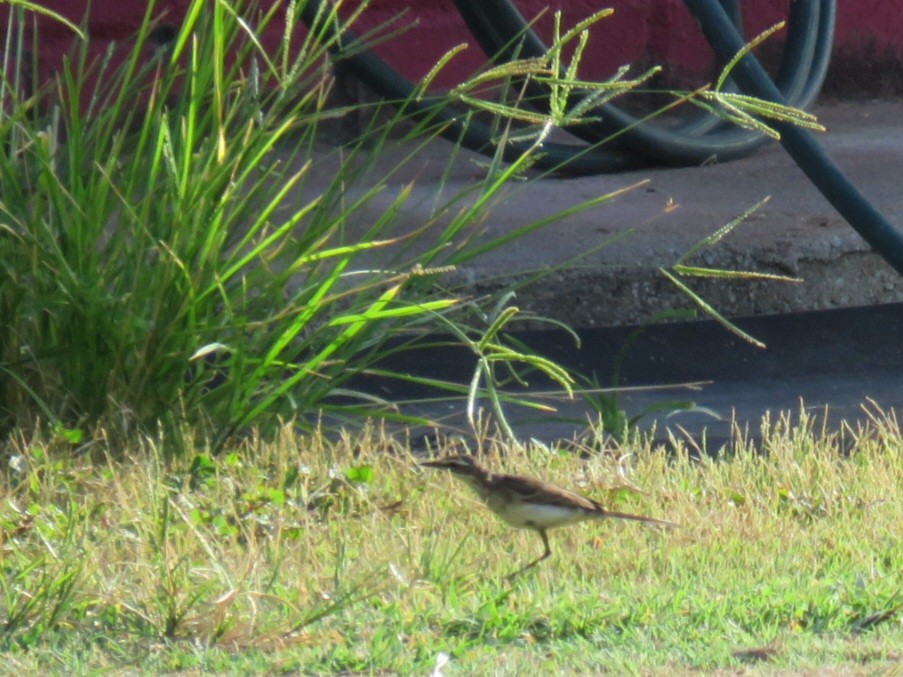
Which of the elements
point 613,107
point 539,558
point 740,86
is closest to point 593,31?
point 613,107

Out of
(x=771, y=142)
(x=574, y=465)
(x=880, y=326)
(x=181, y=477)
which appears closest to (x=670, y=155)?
(x=771, y=142)

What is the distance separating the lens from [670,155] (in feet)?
24.2

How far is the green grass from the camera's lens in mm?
3012

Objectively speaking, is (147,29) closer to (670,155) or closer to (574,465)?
(574,465)

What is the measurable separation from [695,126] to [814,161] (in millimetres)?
2603

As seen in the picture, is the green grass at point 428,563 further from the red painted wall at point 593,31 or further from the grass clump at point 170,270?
the red painted wall at point 593,31

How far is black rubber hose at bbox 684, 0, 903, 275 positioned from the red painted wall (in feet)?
8.63

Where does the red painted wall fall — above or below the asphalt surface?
above

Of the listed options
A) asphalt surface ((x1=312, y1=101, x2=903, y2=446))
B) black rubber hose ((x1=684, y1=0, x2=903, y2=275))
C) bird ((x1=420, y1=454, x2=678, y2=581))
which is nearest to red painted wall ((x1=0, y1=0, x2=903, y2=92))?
asphalt surface ((x1=312, y1=101, x2=903, y2=446))

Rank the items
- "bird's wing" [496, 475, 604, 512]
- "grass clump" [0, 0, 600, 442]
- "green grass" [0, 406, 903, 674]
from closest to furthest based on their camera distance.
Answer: "green grass" [0, 406, 903, 674] < "bird's wing" [496, 475, 604, 512] < "grass clump" [0, 0, 600, 442]

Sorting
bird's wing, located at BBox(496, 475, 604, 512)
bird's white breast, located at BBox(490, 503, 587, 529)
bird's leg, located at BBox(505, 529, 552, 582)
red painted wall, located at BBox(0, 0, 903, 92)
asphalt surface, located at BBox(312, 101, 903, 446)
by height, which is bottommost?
asphalt surface, located at BBox(312, 101, 903, 446)

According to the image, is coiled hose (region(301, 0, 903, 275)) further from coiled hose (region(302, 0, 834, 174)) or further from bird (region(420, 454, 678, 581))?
bird (region(420, 454, 678, 581))

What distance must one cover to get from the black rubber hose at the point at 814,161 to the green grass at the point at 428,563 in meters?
0.93

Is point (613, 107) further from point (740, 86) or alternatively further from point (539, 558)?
point (539, 558)
